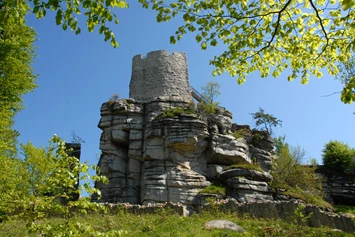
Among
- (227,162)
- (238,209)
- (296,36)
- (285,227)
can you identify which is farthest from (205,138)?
(296,36)

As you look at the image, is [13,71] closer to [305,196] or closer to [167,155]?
[167,155]

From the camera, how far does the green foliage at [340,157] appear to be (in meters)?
31.0

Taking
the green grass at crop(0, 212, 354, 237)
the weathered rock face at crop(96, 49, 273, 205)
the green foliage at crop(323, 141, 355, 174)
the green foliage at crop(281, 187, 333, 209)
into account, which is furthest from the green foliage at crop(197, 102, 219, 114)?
the green foliage at crop(323, 141, 355, 174)

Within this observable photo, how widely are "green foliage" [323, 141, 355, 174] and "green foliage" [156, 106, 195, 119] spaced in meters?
15.5

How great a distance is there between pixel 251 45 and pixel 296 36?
1.33 m

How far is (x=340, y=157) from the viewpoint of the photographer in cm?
3172

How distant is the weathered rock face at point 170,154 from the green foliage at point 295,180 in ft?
4.70

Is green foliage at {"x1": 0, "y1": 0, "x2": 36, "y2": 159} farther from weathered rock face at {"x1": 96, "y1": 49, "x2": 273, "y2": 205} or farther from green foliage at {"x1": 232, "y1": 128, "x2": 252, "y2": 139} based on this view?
green foliage at {"x1": 232, "y1": 128, "x2": 252, "y2": 139}

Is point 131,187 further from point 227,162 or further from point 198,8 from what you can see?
point 198,8

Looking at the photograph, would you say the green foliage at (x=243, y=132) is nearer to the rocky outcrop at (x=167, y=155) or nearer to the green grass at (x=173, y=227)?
the rocky outcrop at (x=167, y=155)

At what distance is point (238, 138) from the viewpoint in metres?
24.8

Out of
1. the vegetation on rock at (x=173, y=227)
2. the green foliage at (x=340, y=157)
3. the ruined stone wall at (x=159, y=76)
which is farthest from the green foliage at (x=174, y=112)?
the green foliage at (x=340, y=157)

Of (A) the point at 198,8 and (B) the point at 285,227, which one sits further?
(B) the point at 285,227

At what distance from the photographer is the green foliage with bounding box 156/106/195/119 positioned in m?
23.7
